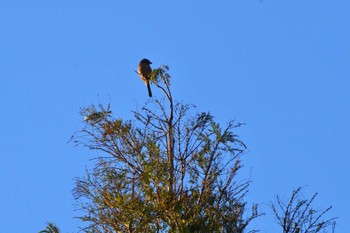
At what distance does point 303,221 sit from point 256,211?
1.71 ft

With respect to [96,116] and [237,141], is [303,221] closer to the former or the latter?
[237,141]

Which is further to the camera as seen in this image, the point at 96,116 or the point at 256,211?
the point at 96,116

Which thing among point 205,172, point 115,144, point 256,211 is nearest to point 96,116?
point 115,144

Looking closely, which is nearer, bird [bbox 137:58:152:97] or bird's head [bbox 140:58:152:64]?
bird [bbox 137:58:152:97]

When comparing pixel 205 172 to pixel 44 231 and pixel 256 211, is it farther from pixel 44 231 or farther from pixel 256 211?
pixel 44 231

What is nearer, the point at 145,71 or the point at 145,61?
the point at 145,71

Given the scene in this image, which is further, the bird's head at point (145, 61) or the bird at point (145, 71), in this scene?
the bird's head at point (145, 61)

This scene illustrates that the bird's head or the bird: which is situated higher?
the bird's head

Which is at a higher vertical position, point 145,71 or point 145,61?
point 145,61

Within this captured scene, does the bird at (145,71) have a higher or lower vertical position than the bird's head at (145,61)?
lower

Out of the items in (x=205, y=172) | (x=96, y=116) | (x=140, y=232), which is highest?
(x=96, y=116)

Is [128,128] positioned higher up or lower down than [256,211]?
higher up

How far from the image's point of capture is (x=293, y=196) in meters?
10.6

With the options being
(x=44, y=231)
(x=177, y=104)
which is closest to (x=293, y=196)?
(x=177, y=104)
